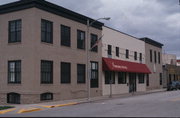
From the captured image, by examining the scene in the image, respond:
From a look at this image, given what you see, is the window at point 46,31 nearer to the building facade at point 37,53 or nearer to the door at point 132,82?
the building facade at point 37,53

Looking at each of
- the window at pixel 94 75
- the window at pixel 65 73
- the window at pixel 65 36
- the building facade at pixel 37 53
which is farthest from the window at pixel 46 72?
the window at pixel 94 75

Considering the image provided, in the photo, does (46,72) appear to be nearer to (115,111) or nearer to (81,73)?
(81,73)

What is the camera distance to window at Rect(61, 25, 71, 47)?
1062 inches

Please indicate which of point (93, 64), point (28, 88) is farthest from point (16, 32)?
point (93, 64)

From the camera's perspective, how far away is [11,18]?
24.8m

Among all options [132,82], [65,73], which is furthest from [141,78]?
[65,73]

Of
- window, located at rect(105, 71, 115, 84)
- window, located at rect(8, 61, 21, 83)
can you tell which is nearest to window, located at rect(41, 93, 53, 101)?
window, located at rect(8, 61, 21, 83)

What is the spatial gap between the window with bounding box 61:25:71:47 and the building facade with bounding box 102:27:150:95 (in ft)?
21.8

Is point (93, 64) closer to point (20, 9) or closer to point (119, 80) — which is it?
point (119, 80)

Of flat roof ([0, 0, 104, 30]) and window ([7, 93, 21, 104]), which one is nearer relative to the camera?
window ([7, 93, 21, 104])

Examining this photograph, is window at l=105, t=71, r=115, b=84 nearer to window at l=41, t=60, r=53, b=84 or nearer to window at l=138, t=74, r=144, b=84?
window at l=138, t=74, r=144, b=84

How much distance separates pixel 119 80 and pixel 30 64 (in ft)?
55.4

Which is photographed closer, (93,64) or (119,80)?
(93,64)

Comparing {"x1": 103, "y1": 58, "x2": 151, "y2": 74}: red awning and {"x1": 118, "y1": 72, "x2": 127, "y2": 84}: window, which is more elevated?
{"x1": 103, "y1": 58, "x2": 151, "y2": 74}: red awning
